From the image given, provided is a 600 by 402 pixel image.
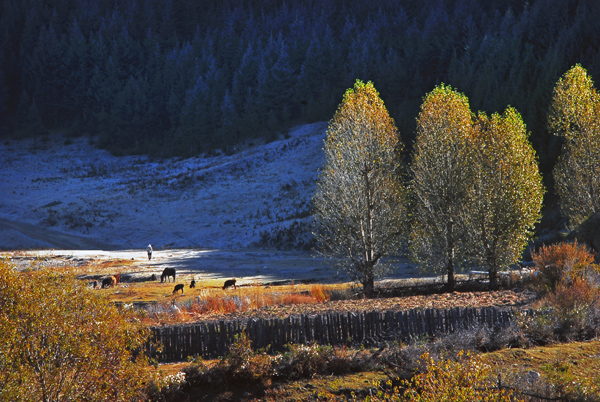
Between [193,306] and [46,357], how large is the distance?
13169 mm

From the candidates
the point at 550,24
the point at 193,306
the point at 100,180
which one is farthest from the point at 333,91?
the point at 193,306

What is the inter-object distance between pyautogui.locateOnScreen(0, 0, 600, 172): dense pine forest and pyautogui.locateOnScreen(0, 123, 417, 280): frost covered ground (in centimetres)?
1095

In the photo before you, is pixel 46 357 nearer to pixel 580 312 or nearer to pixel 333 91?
pixel 580 312

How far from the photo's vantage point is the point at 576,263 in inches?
677

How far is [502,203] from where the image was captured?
22.8 m

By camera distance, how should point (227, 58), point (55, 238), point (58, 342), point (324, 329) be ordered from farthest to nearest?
point (227, 58), point (55, 238), point (324, 329), point (58, 342)

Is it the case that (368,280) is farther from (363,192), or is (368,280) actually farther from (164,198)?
(164,198)

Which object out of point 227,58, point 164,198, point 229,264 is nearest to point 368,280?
point 229,264

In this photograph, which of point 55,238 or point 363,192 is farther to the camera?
point 55,238

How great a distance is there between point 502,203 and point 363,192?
21.5 feet

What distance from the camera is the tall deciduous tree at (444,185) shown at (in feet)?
76.1

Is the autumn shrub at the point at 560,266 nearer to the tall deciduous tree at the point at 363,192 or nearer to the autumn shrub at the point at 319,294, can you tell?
the tall deciduous tree at the point at 363,192

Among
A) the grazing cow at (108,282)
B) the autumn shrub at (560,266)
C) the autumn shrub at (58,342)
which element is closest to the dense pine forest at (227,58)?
the grazing cow at (108,282)

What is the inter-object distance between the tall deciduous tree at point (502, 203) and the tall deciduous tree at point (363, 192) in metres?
3.69
